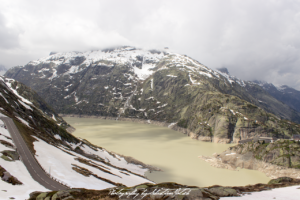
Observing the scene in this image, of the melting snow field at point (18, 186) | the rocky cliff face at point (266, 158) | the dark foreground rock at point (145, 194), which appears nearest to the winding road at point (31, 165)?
the melting snow field at point (18, 186)

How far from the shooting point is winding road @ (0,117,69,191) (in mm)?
21172

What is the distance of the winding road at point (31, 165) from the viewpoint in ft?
69.5

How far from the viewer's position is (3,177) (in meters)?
18.0

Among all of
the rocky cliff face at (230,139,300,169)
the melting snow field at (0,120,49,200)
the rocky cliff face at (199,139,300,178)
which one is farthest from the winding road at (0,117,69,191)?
the rocky cliff face at (230,139,300,169)

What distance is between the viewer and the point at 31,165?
25.1m

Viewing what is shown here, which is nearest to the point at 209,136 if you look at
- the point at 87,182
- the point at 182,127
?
the point at 182,127

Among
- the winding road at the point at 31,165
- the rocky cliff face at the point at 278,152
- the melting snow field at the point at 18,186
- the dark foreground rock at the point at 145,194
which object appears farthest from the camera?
the rocky cliff face at the point at 278,152

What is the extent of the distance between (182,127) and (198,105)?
22738mm

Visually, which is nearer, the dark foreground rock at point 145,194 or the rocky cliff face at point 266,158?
the dark foreground rock at point 145,194

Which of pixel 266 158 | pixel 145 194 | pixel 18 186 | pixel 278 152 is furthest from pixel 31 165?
pixel 278 152

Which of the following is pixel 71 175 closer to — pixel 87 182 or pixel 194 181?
pixel 87 182

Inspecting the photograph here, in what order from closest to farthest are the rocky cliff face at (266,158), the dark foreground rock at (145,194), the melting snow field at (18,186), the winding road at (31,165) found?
the dark foreground rock at (145,194), the melting snow field at (18,186), the winding road at (31,165), the rocky cliff face at (266,158)

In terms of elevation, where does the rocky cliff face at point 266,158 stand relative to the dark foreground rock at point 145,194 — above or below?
below

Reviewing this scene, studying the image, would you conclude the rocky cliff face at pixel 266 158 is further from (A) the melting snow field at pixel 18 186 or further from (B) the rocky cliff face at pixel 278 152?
(A) the melting snow field at pixel 18 186
